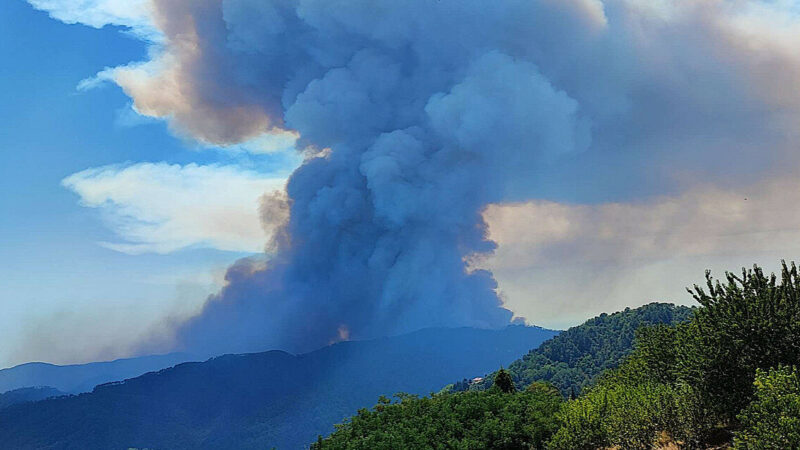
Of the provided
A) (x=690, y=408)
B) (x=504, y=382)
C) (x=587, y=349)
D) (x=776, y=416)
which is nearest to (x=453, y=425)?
(x=690, y=408)

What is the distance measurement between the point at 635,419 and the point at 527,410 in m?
6.60

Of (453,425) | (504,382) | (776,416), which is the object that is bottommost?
(776,416)

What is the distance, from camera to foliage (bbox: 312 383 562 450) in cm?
2592

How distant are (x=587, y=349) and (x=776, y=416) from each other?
15790 centimetres

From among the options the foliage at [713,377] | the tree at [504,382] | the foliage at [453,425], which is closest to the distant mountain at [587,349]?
the tree at [504,382]

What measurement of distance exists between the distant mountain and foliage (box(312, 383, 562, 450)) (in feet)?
374

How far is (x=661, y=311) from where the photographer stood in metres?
173

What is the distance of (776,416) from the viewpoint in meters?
18.0

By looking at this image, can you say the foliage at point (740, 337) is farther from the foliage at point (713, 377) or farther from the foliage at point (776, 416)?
the foliage at point (776, 416)

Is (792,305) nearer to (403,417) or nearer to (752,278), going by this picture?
(752,278)

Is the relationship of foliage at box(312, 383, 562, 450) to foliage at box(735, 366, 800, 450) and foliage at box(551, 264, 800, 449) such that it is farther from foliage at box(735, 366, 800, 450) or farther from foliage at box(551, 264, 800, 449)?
foliage at box(735, 366, 800, 450)

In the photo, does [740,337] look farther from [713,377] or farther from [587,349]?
[587,349]

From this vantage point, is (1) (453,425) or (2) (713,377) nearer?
(2) (713,377)

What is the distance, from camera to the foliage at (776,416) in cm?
1712
